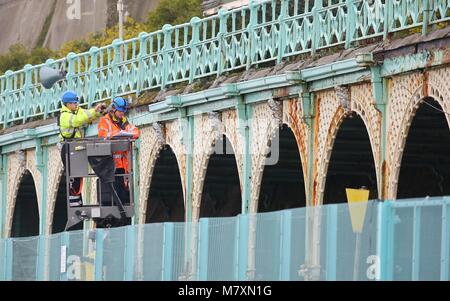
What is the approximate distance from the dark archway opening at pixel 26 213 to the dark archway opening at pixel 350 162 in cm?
1277

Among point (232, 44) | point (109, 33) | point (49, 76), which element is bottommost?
point (49, 76)

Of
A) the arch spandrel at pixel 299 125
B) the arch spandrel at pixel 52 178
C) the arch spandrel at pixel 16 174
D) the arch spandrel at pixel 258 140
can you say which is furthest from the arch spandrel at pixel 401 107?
the arch spandrel at pixel 16 174

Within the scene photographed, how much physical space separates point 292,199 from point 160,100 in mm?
7054

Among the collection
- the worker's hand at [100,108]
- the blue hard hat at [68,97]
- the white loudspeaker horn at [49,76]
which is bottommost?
the worker's hand at [100,108]

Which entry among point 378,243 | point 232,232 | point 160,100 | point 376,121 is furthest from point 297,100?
point 378,243

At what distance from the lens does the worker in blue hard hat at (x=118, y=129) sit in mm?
28172

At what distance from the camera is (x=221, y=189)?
140ft

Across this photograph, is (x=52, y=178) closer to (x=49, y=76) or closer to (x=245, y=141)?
(x=49, y=76)

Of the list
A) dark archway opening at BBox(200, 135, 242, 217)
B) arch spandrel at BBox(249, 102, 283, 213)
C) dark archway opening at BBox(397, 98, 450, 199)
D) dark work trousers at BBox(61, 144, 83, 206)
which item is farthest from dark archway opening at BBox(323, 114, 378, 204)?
dark work trousers at BBox(61, 144, 83, 206)

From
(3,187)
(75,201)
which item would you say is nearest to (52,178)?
(3,187)

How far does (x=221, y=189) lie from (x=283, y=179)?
3029mm

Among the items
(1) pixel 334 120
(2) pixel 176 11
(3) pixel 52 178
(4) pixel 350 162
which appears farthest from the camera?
(2) pixel 176 11

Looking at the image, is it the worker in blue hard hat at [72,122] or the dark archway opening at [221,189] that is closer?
the worker in blue hard hat at [72,122]

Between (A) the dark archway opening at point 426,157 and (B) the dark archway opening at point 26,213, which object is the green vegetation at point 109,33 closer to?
(B) the dark archway opening at point 26,213
